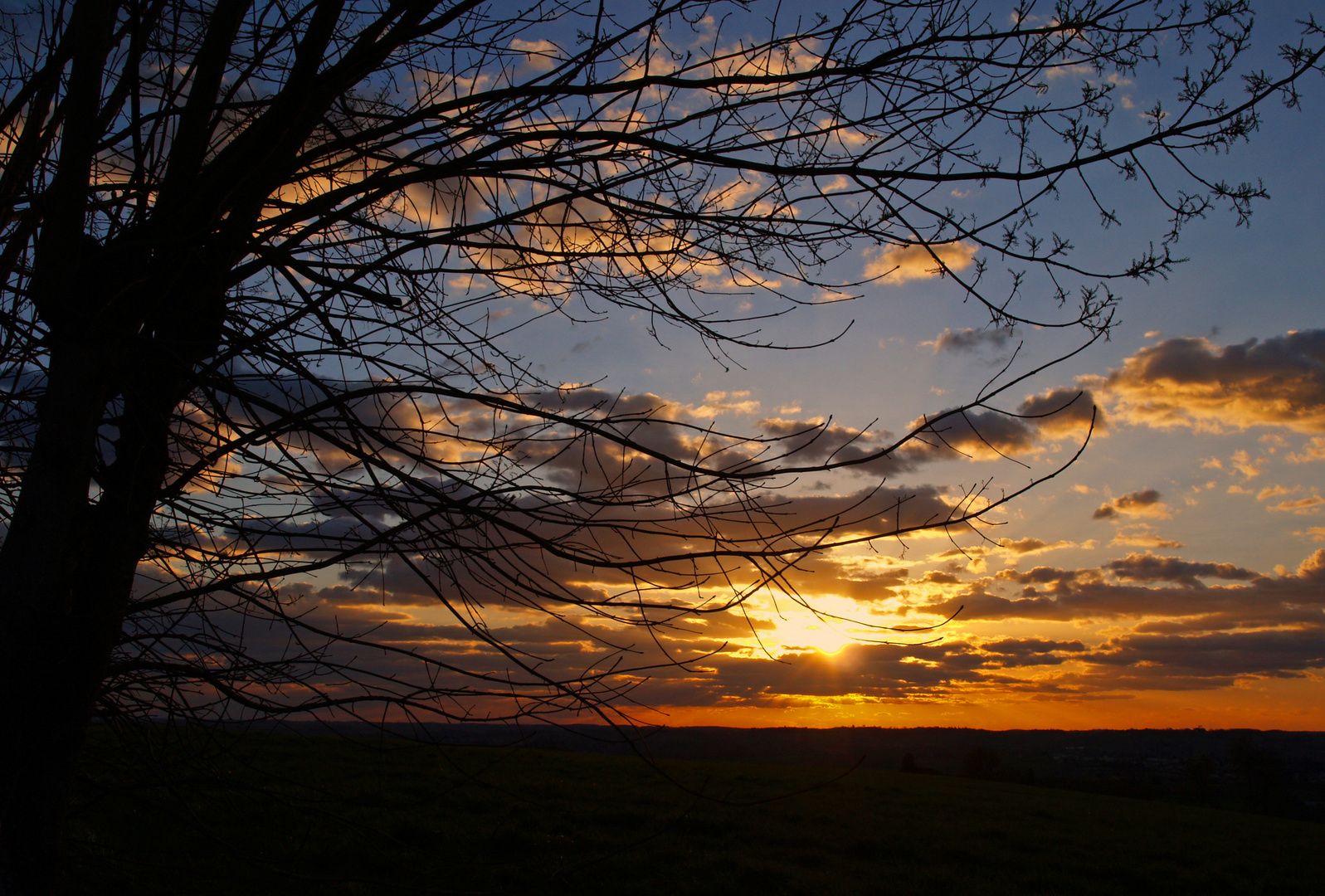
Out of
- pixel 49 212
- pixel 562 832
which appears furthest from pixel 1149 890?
pixel 49 212

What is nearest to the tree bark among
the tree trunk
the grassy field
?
the tree trunk

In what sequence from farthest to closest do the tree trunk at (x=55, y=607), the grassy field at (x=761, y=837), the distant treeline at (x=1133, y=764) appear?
the distant treeline at (x=1133, y=764), the grassy field at (x=761, y=837), the tree trunk at (x=55, y=607)

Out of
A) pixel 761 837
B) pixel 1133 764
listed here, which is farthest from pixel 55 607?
pixel 1133 764

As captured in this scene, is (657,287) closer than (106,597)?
No

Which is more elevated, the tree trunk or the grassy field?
the tree trunk

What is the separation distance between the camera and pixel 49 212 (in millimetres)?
2094

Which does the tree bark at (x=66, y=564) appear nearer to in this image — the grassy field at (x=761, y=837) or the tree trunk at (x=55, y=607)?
the tree trunk at (x=55, y=607)

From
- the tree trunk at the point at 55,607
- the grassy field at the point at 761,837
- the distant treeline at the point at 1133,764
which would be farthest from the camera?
the distant treeline at the point at 1133,764

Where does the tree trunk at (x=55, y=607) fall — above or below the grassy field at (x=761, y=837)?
above

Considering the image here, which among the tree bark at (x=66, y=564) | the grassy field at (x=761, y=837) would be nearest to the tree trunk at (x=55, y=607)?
Result: the tree bark at (x=66, y=564)

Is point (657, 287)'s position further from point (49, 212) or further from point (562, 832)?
point (562, 832)

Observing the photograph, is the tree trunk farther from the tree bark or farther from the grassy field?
the grassy field

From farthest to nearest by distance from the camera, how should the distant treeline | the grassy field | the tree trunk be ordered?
1. the distant treeline
2. the grassy field
3. the tree trunk

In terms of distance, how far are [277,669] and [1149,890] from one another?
1361cm
